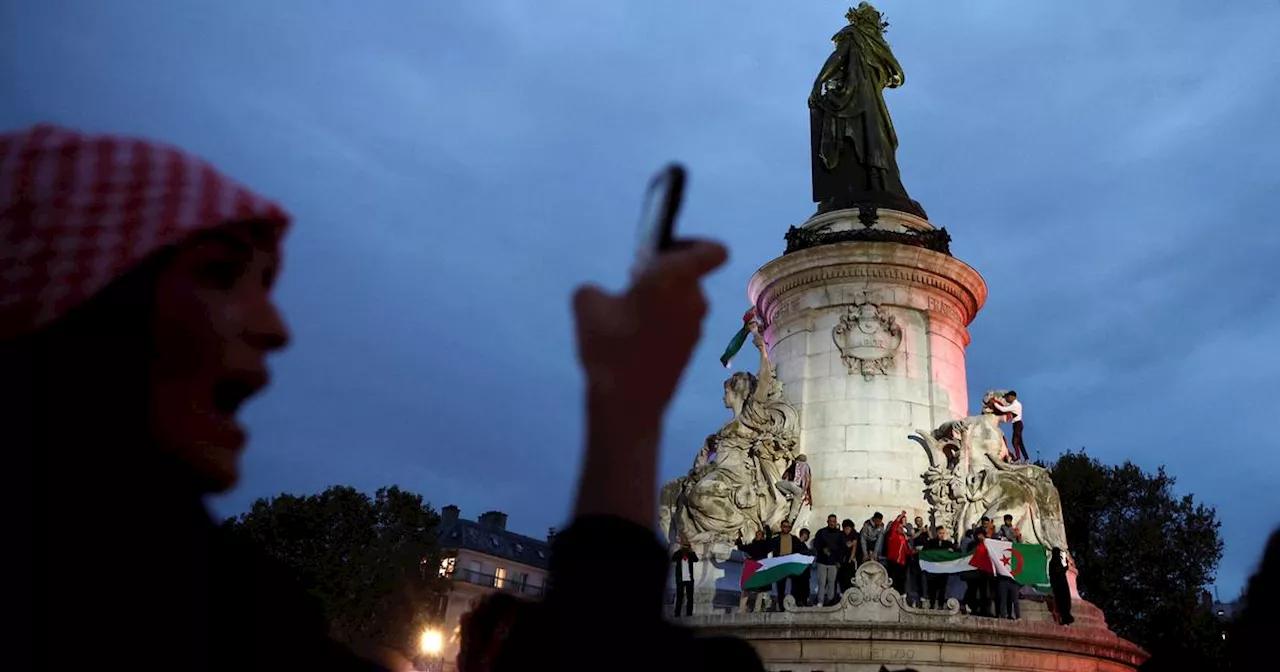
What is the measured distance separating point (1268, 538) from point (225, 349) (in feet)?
7.78

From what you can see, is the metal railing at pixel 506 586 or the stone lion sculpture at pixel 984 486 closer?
the metal railing at pixel 506 586

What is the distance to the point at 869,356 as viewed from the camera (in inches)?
737

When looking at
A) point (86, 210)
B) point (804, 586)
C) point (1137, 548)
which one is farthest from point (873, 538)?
point (1137, 548)

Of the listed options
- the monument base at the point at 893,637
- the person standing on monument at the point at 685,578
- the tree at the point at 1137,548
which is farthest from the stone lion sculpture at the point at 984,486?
the tree at the point at 1137,548

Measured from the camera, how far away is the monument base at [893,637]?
1348 centimetres

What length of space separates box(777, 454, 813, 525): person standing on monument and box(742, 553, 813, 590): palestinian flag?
1.92m

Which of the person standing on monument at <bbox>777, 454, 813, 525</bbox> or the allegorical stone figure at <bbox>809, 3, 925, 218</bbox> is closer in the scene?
the person standing on monument at <bbox>777, 454, 813, 525</bbox>

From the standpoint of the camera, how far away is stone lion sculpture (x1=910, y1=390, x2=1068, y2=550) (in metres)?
16.7

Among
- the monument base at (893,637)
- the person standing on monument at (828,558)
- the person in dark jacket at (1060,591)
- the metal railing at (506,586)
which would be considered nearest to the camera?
the metal railing at (506,586)

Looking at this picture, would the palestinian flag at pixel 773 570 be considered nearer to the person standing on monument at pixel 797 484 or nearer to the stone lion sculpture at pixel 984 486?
the person standing on monument at pixel 797 484

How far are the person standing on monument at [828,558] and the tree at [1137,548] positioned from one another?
2006 cm

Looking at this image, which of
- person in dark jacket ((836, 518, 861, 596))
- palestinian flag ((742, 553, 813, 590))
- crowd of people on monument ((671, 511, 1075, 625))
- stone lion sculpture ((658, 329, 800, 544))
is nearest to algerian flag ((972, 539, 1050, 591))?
crowd of people on monument ((671, 511, 1075, 625))

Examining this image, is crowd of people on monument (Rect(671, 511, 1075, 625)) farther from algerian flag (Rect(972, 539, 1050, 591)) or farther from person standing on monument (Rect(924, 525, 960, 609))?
algerian flag (Rect(972, 539, 1050, 591))

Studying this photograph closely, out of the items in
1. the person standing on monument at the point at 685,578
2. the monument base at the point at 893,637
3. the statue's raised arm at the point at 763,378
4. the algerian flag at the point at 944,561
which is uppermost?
the statue's raised arm at the point at 763,378
